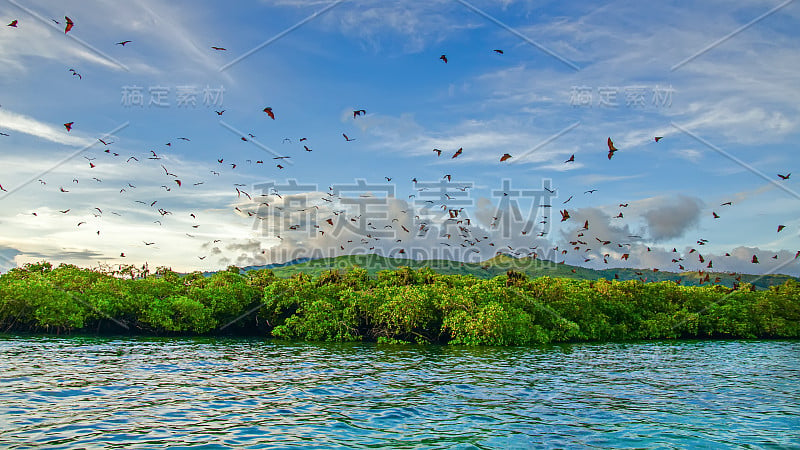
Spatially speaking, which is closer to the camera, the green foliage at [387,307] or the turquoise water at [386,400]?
the turquoise water at [386,400]

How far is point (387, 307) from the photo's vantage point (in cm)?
5312

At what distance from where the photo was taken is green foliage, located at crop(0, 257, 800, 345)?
176ft

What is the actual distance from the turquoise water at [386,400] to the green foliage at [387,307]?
11.9 metres

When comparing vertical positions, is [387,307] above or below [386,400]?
above

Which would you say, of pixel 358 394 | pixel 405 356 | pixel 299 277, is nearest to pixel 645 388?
pixel 358 394

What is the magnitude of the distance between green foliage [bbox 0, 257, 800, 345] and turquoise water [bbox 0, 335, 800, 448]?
11902mm

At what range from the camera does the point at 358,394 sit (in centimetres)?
2492

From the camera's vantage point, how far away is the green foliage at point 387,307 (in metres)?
53.6

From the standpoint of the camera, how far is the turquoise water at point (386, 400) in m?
17.4

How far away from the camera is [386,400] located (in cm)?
2359

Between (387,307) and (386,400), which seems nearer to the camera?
(386,400)

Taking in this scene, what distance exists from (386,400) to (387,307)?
1163 inches

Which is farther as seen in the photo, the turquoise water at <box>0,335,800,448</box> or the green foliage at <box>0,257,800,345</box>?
the green foliage at <box>0,257,800,345</box>

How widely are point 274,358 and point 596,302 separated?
4021cm
